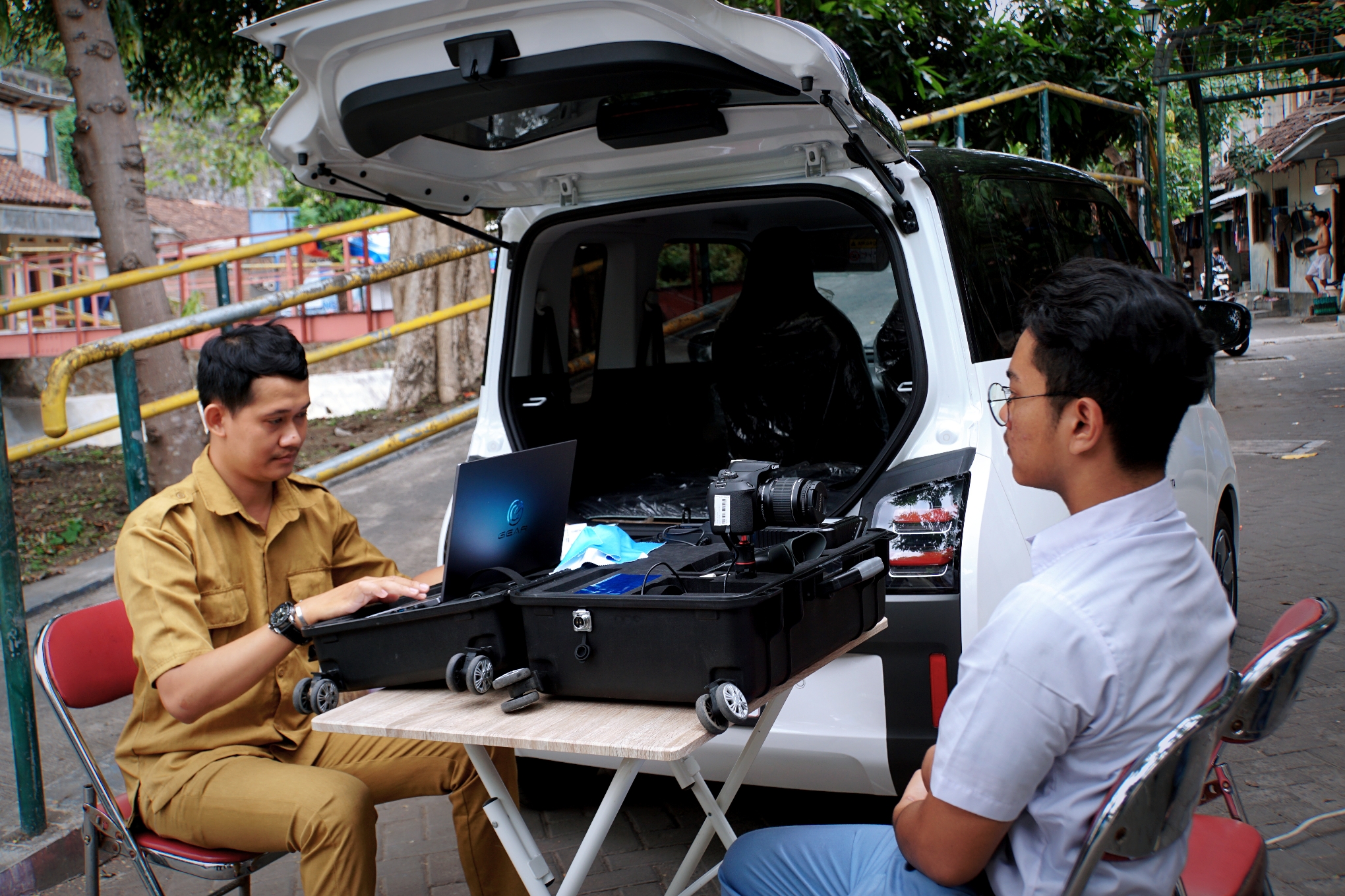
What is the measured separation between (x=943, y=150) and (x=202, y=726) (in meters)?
2.51

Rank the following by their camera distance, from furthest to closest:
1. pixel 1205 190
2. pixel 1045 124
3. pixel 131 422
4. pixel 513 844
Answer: pixel 1205 190, pixel 1045 124, pixel 131 422, pixel 513 844

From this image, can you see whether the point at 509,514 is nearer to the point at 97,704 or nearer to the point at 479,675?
the point at 479,675

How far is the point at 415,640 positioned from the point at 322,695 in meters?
0.22

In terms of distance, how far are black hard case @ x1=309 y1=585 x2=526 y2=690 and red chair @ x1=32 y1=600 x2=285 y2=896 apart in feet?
1.88

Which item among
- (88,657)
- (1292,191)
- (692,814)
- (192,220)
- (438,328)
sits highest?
(192,220)

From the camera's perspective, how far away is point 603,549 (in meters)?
2.65

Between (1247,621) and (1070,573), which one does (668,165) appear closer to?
(1070,573)

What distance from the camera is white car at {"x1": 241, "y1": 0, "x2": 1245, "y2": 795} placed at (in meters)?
2.59

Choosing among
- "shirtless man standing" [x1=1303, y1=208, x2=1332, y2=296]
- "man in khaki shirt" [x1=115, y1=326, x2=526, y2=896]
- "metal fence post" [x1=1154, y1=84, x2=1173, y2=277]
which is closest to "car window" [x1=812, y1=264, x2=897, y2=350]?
"man in khaki shirt" [x1=115, y1=326, x2=526, y2=896]

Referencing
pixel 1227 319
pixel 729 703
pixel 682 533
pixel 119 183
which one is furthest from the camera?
pixel 119 183

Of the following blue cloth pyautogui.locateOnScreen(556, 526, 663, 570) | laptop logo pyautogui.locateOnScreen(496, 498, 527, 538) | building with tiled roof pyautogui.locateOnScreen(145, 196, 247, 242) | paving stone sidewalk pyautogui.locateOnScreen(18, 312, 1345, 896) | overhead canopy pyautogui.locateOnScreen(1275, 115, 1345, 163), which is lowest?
paving stone sidewalk pyautogui.locateOnScreen(18, 312, 1345, 896)

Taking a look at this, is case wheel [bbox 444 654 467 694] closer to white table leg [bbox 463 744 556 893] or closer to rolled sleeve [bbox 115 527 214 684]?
white table leg [bbox 463 744 556 893]

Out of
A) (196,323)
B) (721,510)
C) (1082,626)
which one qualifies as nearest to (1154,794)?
(1082,626)

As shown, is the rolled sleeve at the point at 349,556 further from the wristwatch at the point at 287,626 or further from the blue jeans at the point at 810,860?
the blue jeans at the point at 810,860
